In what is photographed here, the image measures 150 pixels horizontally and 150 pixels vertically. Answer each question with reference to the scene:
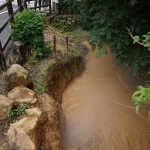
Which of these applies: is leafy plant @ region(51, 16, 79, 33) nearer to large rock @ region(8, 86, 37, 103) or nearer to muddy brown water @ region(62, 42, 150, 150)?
muddy brown water @ region(62, 42, 150, 150)

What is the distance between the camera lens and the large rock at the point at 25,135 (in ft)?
7.75

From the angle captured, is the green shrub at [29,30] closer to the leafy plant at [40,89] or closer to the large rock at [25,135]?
the leafy plant at [40,89]

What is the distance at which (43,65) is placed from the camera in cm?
466

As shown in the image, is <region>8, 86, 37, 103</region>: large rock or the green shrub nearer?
<region>8, 86, 37, 103</region>: large rock

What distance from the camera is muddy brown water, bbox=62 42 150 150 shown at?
402 cm

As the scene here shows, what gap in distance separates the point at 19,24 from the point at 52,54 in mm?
1238

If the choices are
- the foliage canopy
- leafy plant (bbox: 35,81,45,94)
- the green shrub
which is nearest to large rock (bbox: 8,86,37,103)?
leafy plant (bbox: 35,81,45,94)

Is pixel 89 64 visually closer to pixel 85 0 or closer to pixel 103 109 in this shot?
pixel 103 109

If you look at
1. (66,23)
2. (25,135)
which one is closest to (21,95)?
(25,135)

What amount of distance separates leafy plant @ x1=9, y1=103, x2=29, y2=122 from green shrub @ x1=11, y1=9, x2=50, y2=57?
1.88 meters

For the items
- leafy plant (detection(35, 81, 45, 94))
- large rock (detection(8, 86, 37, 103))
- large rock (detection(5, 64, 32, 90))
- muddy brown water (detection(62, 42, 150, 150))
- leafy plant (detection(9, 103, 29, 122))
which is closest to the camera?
leafy plant (detection(9, 103, 29, 122))

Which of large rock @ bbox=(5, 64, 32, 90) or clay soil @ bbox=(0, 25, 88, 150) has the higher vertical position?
large rock @ bbox=(5, 64, 32, 90)

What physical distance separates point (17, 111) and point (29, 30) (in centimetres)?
229

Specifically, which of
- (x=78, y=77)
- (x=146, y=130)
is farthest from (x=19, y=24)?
(x=146, y=130)
